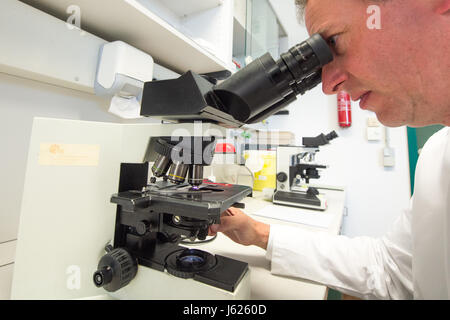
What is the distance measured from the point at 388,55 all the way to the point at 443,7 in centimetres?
9

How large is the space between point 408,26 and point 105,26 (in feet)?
3.30

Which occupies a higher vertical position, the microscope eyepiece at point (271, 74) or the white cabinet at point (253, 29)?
the white cabinet at point (253, 29)

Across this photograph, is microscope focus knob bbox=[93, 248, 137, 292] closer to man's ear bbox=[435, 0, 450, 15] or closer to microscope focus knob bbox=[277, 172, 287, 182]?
man's ear bbox=[435, 0, 450, 15]

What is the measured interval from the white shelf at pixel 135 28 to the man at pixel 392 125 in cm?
55

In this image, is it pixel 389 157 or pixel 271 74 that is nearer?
pixel 271 74

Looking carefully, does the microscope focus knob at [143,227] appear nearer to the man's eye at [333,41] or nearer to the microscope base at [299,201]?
the man's eye at [333,41]

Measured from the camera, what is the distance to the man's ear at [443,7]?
338mm

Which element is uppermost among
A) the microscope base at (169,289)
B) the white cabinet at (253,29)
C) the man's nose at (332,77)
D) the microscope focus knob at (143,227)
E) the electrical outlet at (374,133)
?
the white cabinet at (253,29)

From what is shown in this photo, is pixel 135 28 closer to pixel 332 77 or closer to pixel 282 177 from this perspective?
pixel 332 77

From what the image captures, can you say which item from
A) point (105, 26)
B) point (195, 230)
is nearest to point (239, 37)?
point (105, 26)

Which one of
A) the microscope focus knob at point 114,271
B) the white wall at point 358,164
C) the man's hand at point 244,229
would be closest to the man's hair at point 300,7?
the man's hand at point 244,229

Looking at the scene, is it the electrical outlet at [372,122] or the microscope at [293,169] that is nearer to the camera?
the microscope at [293,169]

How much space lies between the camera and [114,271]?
43cm

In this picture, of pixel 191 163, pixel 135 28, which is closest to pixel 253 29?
pixel 135 28
